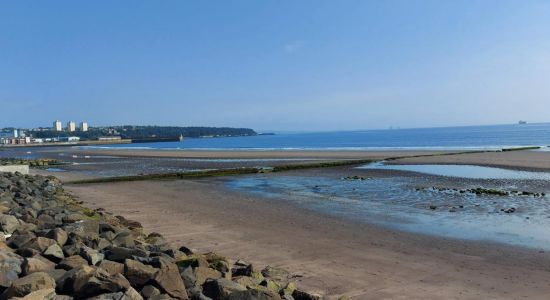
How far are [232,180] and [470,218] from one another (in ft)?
51.9

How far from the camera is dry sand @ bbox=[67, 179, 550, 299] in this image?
24.4 feet

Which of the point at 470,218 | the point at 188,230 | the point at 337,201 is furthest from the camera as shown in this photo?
the point at 337,201

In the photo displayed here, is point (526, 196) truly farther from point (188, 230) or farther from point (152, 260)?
point (152, 260)

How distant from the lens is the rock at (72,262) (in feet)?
19.4

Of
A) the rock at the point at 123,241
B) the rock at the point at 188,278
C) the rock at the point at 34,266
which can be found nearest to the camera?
the rock at the point at 34,266

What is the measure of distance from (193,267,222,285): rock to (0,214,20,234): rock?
3.93 metres

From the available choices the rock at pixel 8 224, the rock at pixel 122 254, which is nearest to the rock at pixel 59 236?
the rock at pixel 122 254

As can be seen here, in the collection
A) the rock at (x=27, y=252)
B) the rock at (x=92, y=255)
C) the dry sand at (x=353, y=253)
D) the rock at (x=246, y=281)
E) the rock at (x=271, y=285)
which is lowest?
the dry sand at (x=353, y=253)

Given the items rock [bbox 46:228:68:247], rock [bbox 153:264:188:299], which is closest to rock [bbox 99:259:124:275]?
rock [bbox 153:264:188:299]

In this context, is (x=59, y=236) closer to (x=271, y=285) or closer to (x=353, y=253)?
(x=271, y=285)

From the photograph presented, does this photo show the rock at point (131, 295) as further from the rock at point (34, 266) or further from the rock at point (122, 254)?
the rock at point (122, 254)

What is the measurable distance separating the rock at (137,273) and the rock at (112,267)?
0.14m

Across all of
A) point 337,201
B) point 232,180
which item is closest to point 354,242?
point 337,201

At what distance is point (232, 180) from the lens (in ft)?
90.6
